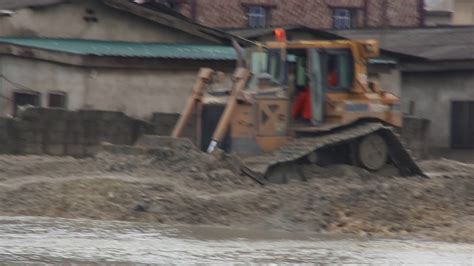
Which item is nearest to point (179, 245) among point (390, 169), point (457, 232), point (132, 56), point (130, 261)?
point (130, 261)

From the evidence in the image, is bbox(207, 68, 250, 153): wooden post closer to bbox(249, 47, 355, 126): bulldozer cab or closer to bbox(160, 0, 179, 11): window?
bbox(249, 47, 355, 126): bulldozer cab

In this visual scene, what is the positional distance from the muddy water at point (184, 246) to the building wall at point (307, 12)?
94.6ft

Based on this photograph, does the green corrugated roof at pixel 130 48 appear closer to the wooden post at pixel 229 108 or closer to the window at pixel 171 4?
the wooden post at pixel 229 108

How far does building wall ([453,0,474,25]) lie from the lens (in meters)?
60.2

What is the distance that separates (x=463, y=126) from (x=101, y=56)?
11.6 meters

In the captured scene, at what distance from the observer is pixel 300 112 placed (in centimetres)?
2173

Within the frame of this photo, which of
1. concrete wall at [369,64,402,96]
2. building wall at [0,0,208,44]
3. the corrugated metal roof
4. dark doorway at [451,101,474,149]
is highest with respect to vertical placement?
building wall at [0,0,208,44]

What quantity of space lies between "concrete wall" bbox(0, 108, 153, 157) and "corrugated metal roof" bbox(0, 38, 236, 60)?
9.81ft

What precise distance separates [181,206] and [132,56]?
36.1ft

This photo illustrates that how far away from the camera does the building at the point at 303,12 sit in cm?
4409

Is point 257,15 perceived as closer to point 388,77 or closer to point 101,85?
point 388,77

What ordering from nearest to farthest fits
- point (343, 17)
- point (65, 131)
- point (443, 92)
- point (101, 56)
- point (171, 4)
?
point (65, 131)
point (101, 56)
point (443, 92)
point (171, 4)
point (343, 17)

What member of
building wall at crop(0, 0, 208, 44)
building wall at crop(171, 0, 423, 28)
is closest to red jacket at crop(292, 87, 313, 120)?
building wall at crop(0, 0, 208, 44)

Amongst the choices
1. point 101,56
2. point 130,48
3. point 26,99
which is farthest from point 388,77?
point 26,99
